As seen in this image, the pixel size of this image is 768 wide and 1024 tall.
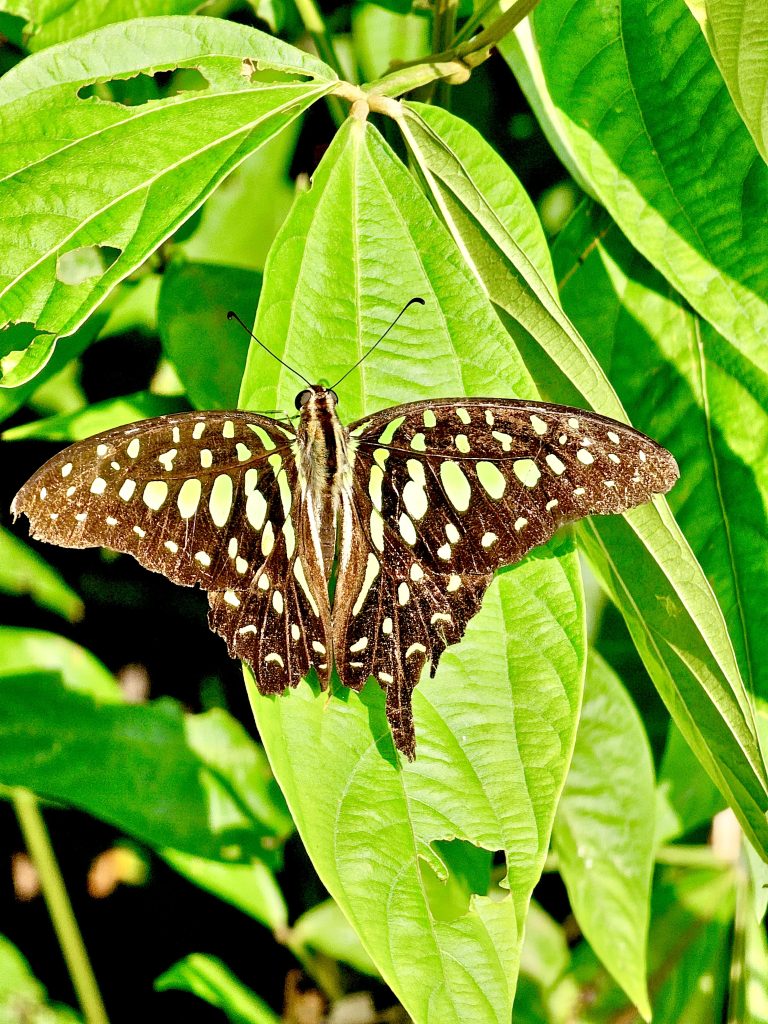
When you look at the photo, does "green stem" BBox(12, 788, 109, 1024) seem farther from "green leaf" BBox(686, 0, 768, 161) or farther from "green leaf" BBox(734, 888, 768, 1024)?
"green leaf" BBox(686, 0, 768, 161)

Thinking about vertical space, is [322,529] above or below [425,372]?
below

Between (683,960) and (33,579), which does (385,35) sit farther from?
(683,960)

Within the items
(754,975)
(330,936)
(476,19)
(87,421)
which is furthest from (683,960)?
(476,19)

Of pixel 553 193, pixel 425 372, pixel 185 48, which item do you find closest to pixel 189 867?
pixel 425 372

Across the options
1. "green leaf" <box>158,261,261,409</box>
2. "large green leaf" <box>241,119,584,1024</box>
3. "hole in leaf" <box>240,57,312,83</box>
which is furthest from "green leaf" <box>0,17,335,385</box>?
"green leaf" <box>158,261,261,409</box>

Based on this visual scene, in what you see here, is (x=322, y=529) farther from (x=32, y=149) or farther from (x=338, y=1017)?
(x=338, y=1017)

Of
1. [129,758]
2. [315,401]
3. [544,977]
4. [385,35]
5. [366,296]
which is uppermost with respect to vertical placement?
[385,35]

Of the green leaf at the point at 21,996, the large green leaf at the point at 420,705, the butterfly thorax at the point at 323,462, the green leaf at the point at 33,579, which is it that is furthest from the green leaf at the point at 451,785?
the green leaf at the point at 21,996
